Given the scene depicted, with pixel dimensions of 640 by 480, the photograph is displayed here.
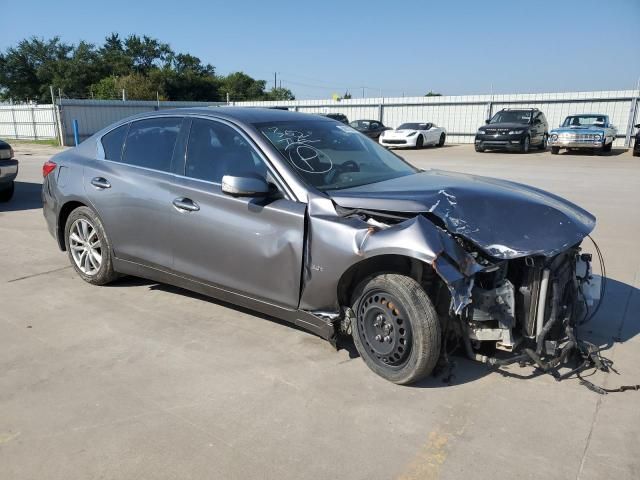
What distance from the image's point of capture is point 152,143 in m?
4.60

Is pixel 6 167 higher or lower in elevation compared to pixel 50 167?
lower

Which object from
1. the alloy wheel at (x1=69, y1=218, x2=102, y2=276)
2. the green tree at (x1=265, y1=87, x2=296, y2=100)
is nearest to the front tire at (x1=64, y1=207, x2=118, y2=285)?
the alloy wheel at (x1=69, y1=218, x2=102, y2=276)

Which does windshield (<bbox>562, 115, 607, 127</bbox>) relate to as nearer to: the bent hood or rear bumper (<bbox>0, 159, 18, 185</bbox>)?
rear bumper (<bbox>0, 159, 18, 185</bbox>)

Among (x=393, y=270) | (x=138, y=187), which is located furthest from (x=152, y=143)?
(x=393, y=270)

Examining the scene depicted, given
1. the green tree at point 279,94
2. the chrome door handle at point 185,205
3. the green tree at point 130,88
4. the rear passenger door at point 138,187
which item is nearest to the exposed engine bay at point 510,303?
the chrome door handle at point 185,205

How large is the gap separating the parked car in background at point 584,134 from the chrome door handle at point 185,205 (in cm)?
2161

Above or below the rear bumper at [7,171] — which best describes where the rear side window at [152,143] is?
above

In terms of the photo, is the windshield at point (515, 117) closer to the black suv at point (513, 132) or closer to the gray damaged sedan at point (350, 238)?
the black suv at point (513, 132)

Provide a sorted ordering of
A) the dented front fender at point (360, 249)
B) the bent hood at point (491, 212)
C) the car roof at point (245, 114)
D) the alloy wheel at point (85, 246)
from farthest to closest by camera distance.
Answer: the alloy wheel at point (85, 246) < the car roof at point (245, 114) < the bent hood at point (491, 212) < the dented front fender at point (360, 249)

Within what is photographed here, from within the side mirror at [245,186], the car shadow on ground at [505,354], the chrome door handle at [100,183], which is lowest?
the car shadow on ground at [505,354]

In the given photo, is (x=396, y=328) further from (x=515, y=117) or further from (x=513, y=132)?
(x=515, y=117)

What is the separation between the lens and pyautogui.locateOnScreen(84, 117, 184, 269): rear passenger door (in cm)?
432

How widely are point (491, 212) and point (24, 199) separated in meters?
10.1

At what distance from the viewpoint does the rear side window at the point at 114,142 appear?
4.89 m
